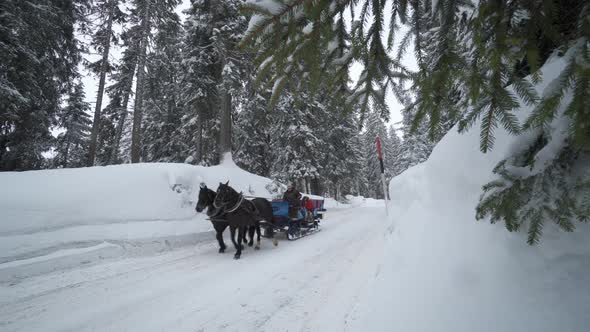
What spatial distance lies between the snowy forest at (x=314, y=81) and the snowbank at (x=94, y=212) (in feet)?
14.2

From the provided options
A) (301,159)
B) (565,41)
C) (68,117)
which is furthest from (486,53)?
(68,117)

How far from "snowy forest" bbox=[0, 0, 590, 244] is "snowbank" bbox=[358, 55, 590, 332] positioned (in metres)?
0.22

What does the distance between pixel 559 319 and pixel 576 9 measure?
6.11ft

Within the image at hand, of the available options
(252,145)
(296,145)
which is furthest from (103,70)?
(296,145)

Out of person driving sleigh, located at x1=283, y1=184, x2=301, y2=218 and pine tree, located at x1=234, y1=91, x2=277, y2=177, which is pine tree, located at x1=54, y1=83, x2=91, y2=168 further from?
person driving sleigh, located at x1=283, y1=184, x2=301, y2=218

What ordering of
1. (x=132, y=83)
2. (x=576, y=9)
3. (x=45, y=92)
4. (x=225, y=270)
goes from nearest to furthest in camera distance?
1. (x=576, y=9)
2. (x=225, y=270)
3. (x=45, y=92)
4. (x=132, y=83)

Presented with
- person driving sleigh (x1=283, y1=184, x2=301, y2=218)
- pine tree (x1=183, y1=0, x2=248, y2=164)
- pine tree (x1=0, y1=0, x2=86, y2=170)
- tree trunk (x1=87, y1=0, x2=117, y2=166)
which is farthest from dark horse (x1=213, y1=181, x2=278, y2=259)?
tree trunk (x1=87, y1=0, x2=117, y2=166)

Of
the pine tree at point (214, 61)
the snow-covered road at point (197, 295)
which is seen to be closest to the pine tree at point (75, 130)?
the pine tree at point (214, 61)

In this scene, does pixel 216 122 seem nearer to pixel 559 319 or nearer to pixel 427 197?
pixel 427 197

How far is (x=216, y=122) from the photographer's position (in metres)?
18.9

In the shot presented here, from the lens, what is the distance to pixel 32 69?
9.73 metres

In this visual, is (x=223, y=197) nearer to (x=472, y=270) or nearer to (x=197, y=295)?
(x=197, y=295)

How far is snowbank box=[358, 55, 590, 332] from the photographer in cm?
154

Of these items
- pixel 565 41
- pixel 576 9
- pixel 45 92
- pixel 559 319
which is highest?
pixel 45 92
